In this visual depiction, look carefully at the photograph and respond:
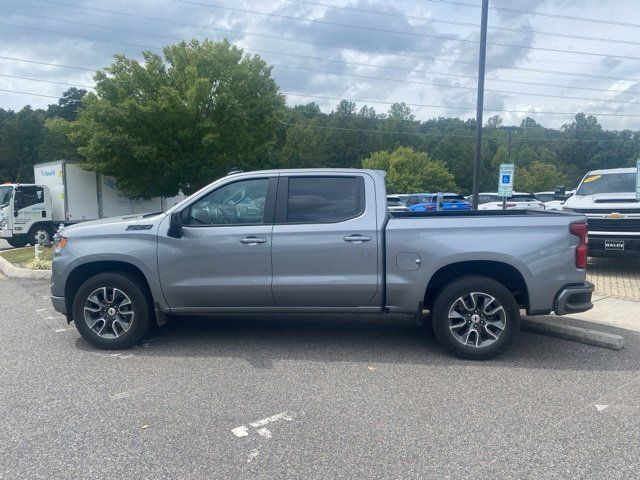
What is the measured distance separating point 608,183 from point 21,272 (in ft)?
41.6

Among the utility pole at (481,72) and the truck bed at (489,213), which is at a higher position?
the utility pole at (481,72)

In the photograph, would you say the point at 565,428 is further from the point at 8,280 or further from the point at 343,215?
the point at 8,280

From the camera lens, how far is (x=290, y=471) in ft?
11.1

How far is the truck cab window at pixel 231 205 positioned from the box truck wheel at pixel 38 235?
1409 centimetres

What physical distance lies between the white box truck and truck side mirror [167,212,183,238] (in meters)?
12.2

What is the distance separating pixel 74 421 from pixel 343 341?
297 centimetres

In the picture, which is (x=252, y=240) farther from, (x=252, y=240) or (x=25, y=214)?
(x=25, y=214)

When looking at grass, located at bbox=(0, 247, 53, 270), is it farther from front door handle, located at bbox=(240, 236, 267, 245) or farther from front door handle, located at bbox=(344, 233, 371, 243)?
front door handle, located at bbox=(344, 233, 371, 243)

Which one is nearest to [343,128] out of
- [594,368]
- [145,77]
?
[145,77]

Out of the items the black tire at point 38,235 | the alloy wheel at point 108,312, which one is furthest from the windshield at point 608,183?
the black tire at point 38,235

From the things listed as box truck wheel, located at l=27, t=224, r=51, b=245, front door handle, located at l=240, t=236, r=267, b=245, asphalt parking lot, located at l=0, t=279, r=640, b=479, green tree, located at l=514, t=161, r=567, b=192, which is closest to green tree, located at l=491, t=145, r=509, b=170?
green tree, located at l=514, t=161, r=567, b=192

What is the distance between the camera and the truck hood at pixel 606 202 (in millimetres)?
10484

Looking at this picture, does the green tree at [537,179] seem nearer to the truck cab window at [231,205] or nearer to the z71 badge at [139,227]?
the truck cab window at [231,205]

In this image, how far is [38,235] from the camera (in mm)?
17703
